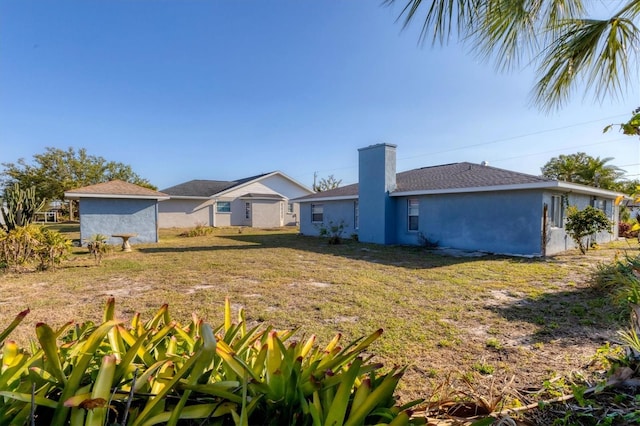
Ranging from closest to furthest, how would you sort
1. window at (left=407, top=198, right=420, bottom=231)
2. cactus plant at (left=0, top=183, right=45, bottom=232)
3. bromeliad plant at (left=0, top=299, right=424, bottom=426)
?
bromeliad plant at (left=0, top=299, right=424, bottom=426), cactus plant at (left=0, top=183, right=45, bottom=232), window at (left=407, top=198, right=420, bottom=231)

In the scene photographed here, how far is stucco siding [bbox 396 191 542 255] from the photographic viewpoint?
469 inches

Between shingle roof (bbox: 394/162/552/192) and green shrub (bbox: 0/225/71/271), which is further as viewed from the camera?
shingle roof (bbox: 394/162/552/192)

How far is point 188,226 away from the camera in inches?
1093

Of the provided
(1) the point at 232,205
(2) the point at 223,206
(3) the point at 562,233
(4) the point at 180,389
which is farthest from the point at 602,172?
(4) the point at 180,389

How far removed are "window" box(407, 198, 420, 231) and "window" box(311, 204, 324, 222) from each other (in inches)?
260

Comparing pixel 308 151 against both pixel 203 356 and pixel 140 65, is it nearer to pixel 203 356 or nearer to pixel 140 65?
pixel 140 65

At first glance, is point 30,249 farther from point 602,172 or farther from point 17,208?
point 602,172

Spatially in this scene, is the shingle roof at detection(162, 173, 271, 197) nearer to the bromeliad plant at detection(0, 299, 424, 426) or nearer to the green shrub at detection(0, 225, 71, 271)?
the green shrub at detection(0, 225, 71, 271)

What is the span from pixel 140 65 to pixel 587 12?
15.2 m

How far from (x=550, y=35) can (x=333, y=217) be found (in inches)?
688

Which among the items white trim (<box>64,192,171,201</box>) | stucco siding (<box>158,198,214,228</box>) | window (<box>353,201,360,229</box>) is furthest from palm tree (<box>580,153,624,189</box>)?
stucco siding (<box>158,198,214,228</box>)

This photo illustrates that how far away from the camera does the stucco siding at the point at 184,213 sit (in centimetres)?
2684

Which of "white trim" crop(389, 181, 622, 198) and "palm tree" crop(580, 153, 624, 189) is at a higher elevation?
"palm tree" crop(580, 153, 624, 189)

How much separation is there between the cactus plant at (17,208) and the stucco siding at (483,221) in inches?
583
